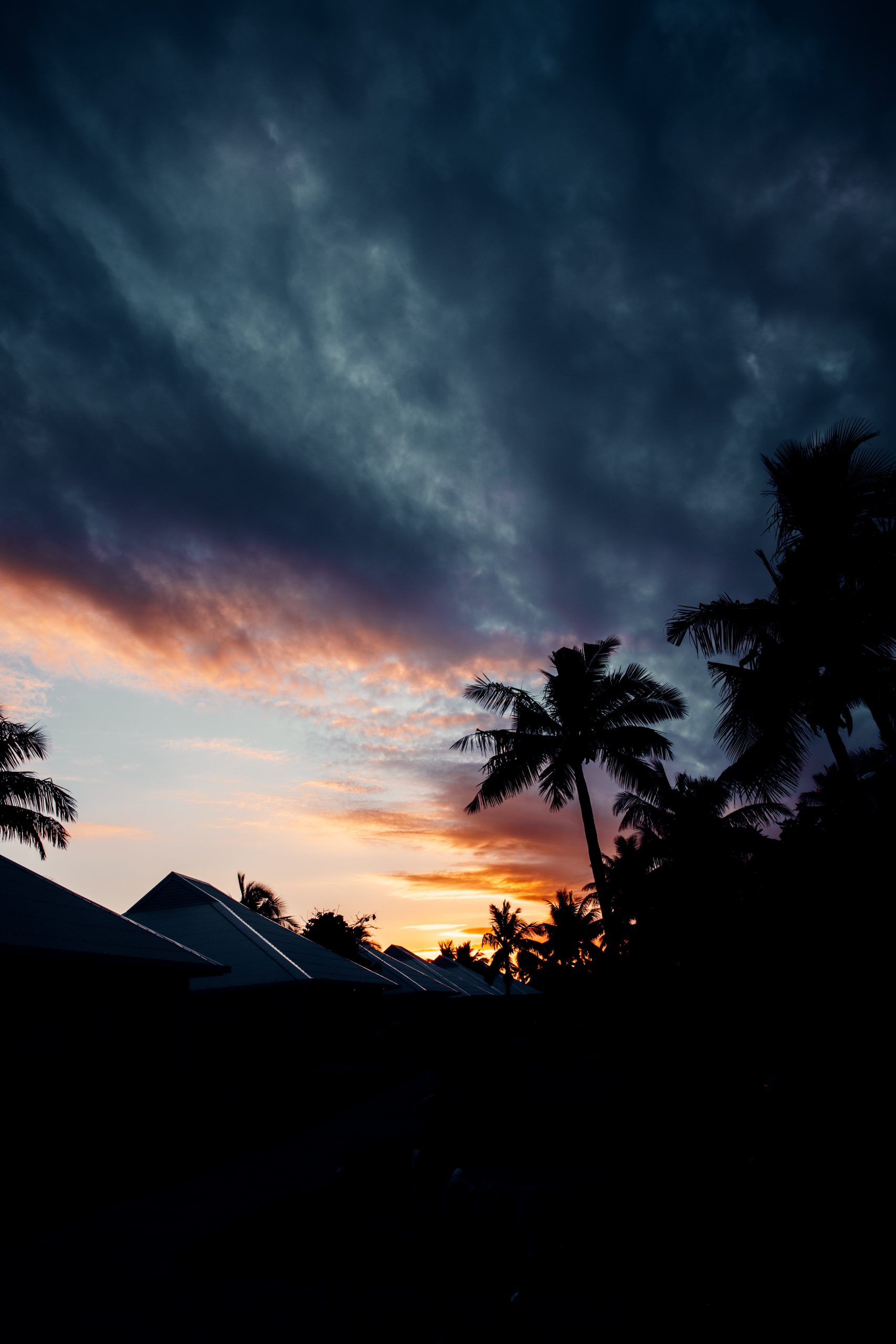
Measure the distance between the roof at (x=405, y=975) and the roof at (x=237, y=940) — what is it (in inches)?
426

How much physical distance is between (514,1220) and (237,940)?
66.5 feet

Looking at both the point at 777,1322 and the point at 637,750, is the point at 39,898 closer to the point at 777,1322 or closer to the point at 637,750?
the point at 777,1322

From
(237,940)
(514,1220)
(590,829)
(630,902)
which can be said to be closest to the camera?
(514,1220)

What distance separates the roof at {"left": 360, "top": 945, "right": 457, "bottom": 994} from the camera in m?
35.2

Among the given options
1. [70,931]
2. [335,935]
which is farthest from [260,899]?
[70,931]

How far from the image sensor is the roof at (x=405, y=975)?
1388 inches

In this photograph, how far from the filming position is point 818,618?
1041 centimetres

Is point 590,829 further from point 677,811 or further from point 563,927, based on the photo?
point 563,927

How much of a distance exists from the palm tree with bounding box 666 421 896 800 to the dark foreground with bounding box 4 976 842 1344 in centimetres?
616

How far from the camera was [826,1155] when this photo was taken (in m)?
2.42

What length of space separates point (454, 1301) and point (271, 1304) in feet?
3.84

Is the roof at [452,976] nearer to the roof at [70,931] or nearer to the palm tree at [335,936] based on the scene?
the palm tree at [335,936]

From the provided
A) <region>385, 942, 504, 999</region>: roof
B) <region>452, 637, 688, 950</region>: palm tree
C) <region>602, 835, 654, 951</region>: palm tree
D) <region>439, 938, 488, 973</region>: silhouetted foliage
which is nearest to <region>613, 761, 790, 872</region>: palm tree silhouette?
<region>452, 637, 688, 950</region>: palm tree

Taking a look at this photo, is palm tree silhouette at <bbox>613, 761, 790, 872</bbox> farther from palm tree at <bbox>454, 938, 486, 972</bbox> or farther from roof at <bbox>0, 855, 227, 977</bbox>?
palm tree at <bbox>454, 938, 486, 972</bbox>
